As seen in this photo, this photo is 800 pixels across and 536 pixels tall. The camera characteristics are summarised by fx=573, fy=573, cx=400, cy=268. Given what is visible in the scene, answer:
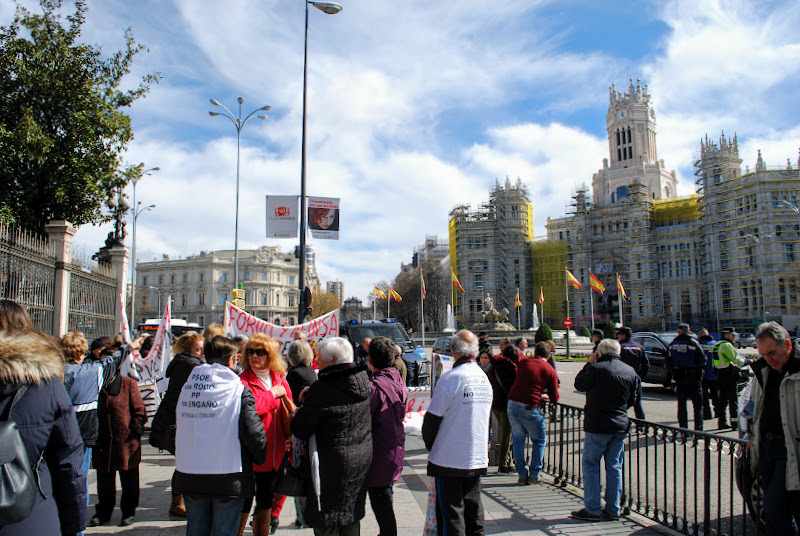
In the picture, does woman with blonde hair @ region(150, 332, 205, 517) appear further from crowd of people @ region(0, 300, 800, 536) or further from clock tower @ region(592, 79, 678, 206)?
clock tower @ region(592, 79, 678, 206)

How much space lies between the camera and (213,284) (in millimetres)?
89938

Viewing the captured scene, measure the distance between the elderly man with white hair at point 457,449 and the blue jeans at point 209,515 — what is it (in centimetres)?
151

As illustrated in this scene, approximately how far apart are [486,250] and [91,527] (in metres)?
68.3

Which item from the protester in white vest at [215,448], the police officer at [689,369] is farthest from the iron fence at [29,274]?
Answer: the police officer at [689,369]

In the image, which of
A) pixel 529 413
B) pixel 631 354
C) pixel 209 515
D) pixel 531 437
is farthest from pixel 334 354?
pixel 631 354

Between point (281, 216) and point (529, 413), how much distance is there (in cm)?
829

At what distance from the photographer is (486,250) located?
2837 inches

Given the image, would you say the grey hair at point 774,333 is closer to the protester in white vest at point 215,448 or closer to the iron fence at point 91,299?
the protester in white vest at point 215,448

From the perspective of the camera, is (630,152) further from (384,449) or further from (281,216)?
(384,449)

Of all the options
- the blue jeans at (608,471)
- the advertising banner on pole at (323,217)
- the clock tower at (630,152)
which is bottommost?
the blue jeans at (608,471)

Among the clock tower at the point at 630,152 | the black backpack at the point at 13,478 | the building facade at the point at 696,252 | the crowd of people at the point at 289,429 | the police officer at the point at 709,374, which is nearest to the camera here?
the black backpack at the point at 13,478

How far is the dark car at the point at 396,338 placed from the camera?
1427 centimetres

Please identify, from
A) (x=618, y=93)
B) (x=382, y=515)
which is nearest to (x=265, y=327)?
(x=382, y=515)

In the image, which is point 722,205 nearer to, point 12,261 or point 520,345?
point 520,345
